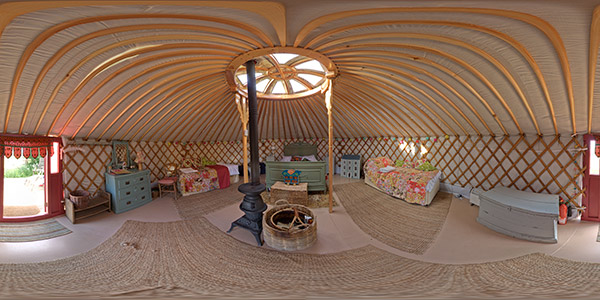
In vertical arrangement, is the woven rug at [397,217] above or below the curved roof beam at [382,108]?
below

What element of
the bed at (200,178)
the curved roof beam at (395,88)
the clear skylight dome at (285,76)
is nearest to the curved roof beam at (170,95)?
the clear skylight dome at (285,76)

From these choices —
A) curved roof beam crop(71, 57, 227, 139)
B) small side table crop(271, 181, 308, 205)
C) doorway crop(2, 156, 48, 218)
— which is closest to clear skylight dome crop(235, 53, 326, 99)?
curved roof beam crop(71, 57, 227, 139)

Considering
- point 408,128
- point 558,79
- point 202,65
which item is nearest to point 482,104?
point 558,79

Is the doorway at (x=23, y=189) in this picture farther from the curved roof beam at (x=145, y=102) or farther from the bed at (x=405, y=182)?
the bed at (x=405, y=182)

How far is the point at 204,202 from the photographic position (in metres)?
3.97

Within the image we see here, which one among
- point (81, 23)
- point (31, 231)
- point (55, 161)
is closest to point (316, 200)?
point (81, 23)

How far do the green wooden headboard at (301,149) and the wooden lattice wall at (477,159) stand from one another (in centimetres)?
287

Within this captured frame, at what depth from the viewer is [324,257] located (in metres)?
2.07

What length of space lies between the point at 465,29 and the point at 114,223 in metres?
5.13

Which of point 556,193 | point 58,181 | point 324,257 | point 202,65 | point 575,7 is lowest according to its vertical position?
point 324,257

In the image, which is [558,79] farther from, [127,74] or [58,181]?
[58,181]

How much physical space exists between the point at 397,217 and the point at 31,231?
5.43 meters

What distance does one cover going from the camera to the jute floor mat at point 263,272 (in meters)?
1.40

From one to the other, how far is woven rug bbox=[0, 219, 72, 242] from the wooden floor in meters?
0.10
